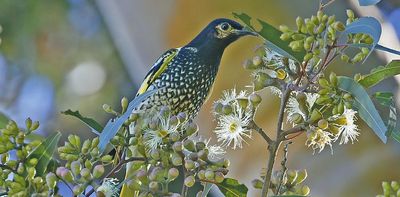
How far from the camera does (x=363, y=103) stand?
0.94 meters

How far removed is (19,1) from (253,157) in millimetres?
2175

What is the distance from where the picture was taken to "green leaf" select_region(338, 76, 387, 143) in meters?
0.93

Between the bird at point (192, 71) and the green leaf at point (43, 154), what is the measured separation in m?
0.52

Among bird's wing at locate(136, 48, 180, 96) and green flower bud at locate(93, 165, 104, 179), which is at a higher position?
green flower bud at locate(93, 165, 104, 179)

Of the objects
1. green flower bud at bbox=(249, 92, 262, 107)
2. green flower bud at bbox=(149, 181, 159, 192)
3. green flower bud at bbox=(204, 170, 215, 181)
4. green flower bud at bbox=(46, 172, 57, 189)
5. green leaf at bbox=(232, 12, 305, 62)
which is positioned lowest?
green flower bud at bbox=(204, 170, 215, 181)

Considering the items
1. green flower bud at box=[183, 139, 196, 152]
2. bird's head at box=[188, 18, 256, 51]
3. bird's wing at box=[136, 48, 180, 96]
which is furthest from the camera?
bird's wing at box=[136, 48, 180, 96]

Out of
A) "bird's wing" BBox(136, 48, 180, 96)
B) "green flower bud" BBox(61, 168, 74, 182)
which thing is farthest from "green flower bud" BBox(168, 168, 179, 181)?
"bird's wing" BBox(136, 48, 180, 96)

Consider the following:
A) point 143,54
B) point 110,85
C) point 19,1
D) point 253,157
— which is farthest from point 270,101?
point 19,1

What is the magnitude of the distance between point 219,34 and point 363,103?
71 centimetres

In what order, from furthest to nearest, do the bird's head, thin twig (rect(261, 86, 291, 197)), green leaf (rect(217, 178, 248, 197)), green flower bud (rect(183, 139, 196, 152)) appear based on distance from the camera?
the bird's head, green leaf (rect(217, 178, 248, 197)), green flower bud (rect(183, 139, 196, 152)), thin twig (rect(261, 86, 291, 197))

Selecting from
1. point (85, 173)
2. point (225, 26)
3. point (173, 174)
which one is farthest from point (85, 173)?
point (225, 26)

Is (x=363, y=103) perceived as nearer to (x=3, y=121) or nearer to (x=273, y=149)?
(x=273, y=149)

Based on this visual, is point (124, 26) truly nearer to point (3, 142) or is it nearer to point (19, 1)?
point (3, 142)

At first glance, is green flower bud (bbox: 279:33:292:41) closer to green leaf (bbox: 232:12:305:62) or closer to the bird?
green leaf (bbox: 232:12:305:62)
